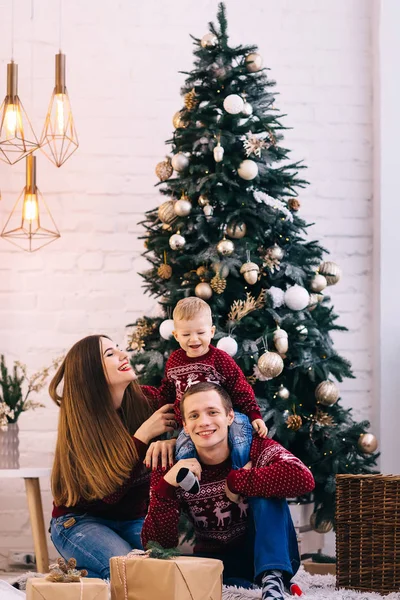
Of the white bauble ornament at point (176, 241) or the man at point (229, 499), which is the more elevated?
the white bauble ornament at point (176, 241)

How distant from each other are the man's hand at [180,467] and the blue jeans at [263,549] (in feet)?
0.60

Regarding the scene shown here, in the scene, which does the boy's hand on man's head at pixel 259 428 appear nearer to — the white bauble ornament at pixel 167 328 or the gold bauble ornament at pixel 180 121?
the white bauble ornament at pixel 167 328

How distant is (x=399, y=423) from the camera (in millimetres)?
3693

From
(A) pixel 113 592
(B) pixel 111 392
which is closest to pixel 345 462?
(B) pixel 111 392

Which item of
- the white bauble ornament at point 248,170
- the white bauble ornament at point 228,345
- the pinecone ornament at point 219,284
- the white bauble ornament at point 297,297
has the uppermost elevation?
the white bauble ornament at point 248,170

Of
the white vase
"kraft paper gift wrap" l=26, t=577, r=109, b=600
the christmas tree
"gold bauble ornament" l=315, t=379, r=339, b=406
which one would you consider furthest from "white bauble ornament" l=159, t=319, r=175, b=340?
"kraft paper gift wrap" l=26, t=577, r=109, b=600

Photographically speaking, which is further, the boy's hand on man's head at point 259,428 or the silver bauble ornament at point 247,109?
the silver bauble ornament at point 247,109

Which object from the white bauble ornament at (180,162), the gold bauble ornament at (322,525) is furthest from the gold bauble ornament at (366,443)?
the white bauble ornament at (180,162)

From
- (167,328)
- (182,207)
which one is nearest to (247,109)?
(182,207)

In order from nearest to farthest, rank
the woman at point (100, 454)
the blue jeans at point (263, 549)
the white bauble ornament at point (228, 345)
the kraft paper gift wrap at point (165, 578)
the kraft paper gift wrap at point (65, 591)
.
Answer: the kraft paper gift wrap at point (65, 591) → the kraft paper gift wrap at point (165, 578) → the blue jeans at point (263, 549) → the woman at point (100, 454) → the white bauble ornament at point (228, 345)

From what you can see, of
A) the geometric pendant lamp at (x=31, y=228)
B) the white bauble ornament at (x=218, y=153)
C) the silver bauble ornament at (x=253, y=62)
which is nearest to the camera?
the white bauble ornament at (x=218, y=153)

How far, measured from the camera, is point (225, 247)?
116 inches

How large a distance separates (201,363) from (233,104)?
3.12ft

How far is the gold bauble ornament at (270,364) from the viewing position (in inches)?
113
